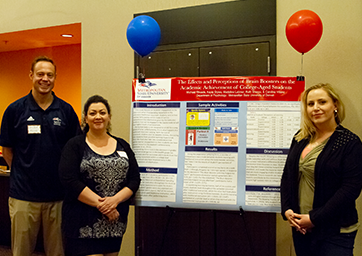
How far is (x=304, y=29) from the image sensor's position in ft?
7.06

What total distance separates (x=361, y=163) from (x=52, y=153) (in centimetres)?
196

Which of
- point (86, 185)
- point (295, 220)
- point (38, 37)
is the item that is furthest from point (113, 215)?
point (38, 37)

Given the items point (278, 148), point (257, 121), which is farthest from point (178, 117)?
point (278, 148)

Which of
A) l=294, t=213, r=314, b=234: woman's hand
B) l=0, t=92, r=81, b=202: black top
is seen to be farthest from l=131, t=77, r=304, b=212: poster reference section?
l=0, t=92, r=81, b=202: black top

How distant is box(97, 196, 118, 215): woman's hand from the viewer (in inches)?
75.3

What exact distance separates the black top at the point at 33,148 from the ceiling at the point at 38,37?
155 centimetres

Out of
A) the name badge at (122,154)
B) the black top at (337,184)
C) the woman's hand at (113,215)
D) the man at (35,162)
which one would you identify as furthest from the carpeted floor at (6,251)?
the black top at (337,184)

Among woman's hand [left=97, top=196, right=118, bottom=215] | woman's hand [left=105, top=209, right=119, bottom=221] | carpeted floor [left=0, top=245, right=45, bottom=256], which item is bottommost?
carpeted floor [left=0, top=245, right=45, bottom=256]

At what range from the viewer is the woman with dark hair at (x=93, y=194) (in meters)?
1.92

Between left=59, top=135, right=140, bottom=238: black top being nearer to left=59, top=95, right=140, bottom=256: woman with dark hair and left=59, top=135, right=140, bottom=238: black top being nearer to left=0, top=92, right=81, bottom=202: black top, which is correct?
left=59, top=95, right=140, bottom=256: woman with dark hair

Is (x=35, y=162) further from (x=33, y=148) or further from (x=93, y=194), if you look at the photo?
(x=93, y=194)

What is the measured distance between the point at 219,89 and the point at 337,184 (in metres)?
1.02

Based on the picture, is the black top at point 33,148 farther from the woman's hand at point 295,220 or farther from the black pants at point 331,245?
the black pants at point 331,245

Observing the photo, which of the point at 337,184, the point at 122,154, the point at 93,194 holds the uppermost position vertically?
the point at 122,154
